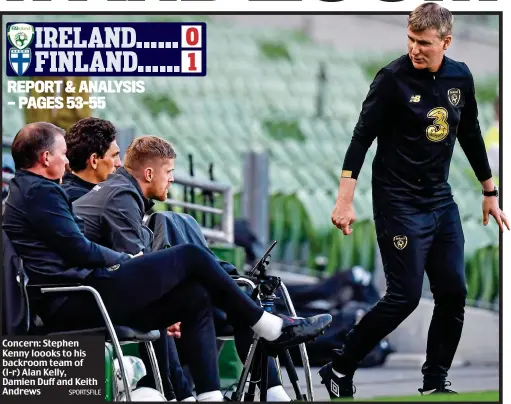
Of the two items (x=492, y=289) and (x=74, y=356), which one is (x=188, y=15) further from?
(x=492, y=289)

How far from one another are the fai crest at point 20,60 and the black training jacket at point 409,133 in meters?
1.75

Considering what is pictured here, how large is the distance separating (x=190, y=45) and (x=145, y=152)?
857 mm

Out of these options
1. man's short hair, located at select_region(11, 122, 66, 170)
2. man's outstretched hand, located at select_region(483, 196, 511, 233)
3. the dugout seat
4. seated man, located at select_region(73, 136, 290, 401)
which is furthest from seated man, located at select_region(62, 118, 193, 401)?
man's outstretched hand, located at select_region(483, 196, 511, 233)

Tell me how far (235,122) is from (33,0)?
17.5 feet

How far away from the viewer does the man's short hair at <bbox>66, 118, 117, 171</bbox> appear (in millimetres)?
7879

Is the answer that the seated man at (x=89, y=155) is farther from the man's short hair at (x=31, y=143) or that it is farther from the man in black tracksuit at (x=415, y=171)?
the man in black tracksuit at (x=415, y=171)

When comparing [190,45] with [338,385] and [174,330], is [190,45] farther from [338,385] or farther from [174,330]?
[338,385]

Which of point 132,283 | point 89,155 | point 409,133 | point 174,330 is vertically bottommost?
point 174,330

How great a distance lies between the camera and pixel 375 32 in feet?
31.5

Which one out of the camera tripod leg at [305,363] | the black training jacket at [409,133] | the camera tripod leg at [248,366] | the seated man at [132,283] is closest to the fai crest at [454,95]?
the black training jacket at [409,133]

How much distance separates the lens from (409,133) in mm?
→ 7801

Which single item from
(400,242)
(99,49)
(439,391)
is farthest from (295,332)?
(99,49)

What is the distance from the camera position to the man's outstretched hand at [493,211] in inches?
321

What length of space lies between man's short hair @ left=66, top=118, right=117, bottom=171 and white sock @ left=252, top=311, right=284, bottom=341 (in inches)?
51.5
